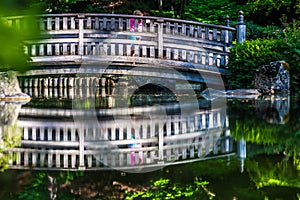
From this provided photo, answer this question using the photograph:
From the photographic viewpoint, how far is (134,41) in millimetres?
9789

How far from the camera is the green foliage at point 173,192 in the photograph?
2.20 meters

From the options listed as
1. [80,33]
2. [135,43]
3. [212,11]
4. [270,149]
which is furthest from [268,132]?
[212,11]

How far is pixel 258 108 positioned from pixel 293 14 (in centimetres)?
866

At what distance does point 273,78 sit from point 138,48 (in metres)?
2.67

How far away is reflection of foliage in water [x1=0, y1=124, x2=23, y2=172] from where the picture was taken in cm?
311

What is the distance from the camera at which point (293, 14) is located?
47.2 feet

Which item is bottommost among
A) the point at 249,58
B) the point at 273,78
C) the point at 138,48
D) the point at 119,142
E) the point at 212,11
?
the point at 119,142

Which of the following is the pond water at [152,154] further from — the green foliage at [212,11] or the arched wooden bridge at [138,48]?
the green foliage at [212,11]

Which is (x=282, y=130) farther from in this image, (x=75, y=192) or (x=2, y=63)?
(x=2, y=63)

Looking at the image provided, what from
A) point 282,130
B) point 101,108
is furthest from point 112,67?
point 282,130

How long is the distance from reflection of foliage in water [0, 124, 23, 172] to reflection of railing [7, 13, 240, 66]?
4966 millimetres

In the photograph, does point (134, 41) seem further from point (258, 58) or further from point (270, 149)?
point (270, 149)

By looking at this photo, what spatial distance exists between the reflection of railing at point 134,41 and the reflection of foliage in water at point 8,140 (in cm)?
497

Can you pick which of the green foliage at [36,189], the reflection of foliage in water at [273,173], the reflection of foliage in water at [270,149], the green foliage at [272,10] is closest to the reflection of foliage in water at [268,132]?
the reflection of foliage in water at [270,149]
